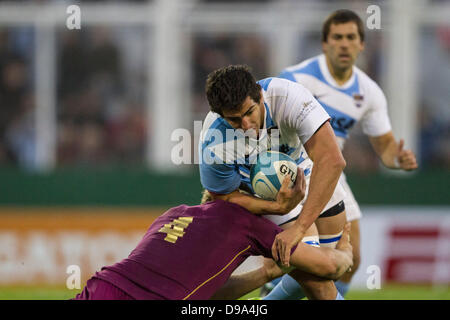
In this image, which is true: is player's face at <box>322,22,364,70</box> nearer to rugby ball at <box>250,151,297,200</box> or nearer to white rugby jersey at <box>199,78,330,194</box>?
white rugby jersey at <box>199,78,330,194</box>

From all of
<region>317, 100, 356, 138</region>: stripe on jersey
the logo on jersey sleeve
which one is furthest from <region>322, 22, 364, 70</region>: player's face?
<region>317, 100, 356, 138</region>: stripe on jersey

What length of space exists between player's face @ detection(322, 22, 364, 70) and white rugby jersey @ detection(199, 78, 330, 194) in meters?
1.40

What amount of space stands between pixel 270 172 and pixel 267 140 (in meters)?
0.25

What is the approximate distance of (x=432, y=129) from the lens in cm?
1148

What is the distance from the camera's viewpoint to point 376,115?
6426 millimetres

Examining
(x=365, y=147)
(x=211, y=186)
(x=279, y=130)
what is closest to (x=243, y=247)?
(x=211, y=186)

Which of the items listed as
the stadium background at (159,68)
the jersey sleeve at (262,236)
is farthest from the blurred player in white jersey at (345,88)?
the stadium background at (159,68)

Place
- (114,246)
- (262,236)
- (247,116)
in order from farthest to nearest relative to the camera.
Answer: (114,246), (262,236), (247,116)

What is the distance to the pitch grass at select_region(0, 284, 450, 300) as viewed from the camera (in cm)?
824

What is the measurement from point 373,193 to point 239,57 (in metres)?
2.98

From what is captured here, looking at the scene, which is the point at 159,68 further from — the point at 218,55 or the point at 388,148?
the point at 388,148

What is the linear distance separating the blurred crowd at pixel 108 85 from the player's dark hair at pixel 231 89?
695 centimetres

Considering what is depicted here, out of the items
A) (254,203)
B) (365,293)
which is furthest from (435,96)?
(254,203)

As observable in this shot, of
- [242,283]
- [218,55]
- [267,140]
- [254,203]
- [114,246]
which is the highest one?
[218,55]
